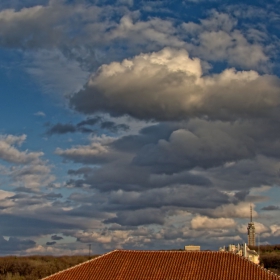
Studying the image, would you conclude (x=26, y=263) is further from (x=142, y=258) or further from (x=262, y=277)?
(x=262, y=277)

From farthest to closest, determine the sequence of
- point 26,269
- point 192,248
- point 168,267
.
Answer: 1. point 26,269
2. point 192,248
3. point 168,267

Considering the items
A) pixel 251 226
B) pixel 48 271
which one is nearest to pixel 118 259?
pixel 48 271

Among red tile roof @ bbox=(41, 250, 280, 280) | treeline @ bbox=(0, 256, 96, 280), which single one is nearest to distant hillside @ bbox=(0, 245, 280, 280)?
treeline @ bbox=(0, 256, 96, 280)

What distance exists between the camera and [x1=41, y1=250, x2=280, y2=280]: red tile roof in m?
50.5

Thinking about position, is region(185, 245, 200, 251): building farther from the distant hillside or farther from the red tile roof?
the distant hillside

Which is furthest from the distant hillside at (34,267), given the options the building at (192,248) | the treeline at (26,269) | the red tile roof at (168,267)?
the red tile roof at (168,267)

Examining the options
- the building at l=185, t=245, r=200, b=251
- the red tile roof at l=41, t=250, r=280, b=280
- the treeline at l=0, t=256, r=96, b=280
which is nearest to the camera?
the red tile roof at l=41, t=250, r=280, b=280

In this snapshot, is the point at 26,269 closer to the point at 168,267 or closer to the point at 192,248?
the point at 192,248

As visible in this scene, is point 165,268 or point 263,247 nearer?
point 165,268

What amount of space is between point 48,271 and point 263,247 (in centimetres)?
6900

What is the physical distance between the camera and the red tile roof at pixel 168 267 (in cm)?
5053

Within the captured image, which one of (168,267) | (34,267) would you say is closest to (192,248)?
(168,267)

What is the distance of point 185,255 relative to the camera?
53750 millimetres

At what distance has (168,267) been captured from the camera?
52156mm
